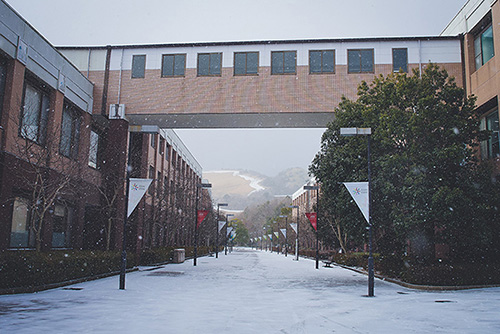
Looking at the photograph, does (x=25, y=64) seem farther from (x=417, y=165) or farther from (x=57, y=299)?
(x=417, y=165)

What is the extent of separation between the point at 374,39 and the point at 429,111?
1133 cm

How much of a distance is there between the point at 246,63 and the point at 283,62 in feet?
8.03

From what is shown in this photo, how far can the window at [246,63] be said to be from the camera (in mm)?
31031

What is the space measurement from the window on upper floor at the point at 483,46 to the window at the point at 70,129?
77.2 feet

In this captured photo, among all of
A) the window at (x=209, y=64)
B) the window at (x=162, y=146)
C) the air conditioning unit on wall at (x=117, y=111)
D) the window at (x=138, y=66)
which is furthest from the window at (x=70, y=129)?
the window at (x=162, y=146)

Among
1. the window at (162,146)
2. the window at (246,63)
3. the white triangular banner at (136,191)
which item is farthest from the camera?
the window at (162,146)

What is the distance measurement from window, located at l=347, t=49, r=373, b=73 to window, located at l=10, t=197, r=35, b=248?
20.7 meters

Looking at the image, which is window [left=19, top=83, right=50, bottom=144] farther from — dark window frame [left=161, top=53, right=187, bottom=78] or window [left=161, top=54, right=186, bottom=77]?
window [left=161, top=54, right=186, bottom=77]

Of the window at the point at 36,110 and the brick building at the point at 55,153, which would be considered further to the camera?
the window at the point at 36,110

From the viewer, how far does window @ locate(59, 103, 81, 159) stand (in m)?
26.7

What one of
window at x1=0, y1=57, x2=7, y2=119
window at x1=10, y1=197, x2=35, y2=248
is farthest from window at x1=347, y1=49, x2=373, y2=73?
window at x1=10, y1=197, x2=35, y2=248

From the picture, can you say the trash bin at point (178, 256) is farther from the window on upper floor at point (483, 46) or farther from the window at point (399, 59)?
the window on upper floor at point (483, 46)

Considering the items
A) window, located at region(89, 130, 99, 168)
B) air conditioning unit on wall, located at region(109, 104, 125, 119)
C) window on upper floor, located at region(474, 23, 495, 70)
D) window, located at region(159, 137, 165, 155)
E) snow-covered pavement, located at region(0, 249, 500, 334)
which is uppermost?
window on upper floor, located at region(474, 23, 495, 70)

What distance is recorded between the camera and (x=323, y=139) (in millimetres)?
27047
